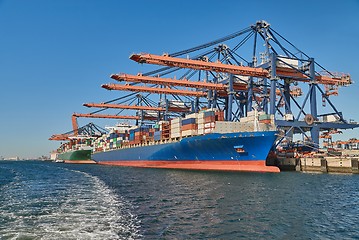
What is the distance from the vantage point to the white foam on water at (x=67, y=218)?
9.83 meters

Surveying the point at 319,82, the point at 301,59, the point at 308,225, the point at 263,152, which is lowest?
the point at 308,225

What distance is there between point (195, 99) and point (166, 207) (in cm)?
4839

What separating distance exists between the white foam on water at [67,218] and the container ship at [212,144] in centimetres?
1894

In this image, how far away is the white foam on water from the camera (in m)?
9.83

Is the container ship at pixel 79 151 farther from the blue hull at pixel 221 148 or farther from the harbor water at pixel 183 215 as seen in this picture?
the harbor water at pixel 183 215

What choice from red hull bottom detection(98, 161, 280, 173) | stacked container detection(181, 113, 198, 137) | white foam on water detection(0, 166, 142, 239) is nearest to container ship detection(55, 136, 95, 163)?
red hull bottom detection(98, 161, 280, 173)

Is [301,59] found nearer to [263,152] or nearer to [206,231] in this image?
[263,152]

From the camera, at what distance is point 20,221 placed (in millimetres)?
11438

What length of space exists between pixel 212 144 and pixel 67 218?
24350mm

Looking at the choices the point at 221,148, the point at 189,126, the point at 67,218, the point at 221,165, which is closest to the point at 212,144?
the point at 221,148

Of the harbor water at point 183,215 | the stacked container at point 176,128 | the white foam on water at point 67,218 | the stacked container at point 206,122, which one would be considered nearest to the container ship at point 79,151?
the stacked container at point 176,128

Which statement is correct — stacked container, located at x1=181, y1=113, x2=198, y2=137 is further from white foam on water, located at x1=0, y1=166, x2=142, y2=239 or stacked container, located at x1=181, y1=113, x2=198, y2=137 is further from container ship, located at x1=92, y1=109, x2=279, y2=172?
white foam on water, located at x1=0, y1=166, x2=142, y2=239

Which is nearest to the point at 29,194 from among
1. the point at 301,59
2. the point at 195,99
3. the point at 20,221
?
the point at 20,221

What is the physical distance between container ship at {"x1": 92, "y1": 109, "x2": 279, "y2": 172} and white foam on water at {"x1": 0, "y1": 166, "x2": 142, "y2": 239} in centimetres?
1894
